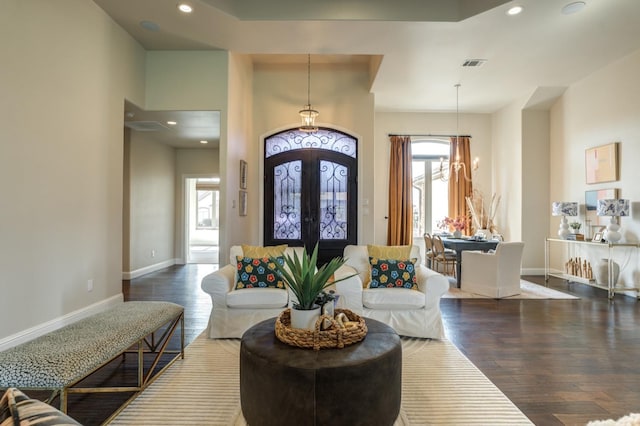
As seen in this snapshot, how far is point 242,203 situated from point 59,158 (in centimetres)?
266

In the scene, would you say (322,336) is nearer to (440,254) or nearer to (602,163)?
(440,254)

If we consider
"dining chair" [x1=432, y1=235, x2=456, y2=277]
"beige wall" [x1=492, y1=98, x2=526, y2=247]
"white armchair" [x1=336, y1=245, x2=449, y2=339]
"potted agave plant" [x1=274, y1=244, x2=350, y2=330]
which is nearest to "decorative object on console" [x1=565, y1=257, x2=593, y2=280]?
"beige wall" [x1=492, y1=98, x2=526, y2=247]

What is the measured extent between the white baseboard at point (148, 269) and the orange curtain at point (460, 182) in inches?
262

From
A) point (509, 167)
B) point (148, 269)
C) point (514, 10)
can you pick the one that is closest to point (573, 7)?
point (514, 10)

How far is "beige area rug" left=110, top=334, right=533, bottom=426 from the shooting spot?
200 centimetres

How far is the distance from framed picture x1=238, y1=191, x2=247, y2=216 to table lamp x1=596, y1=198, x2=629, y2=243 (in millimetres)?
5530

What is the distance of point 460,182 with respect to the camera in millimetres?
7605

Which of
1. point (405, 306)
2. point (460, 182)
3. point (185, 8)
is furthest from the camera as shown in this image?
point (460, 182)

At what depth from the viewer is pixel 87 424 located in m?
1.94

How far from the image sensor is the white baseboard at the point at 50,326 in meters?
2.86

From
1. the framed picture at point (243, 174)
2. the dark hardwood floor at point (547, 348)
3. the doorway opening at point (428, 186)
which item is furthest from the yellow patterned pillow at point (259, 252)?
the doorway opening at point (428, 186)

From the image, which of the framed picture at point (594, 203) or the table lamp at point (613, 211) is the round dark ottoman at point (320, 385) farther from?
the framed picture at point (594, 203)

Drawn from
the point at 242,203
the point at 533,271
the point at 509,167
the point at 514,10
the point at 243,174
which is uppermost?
the point at 514,10

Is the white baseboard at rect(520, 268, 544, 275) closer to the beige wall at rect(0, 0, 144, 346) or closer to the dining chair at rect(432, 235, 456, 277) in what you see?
the dining chair at rect(432, 235, 456, 277)
